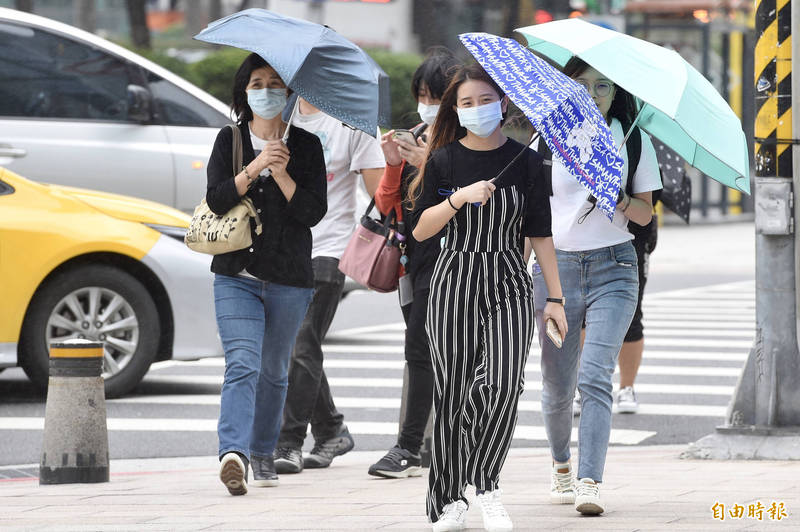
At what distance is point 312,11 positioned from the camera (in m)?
26.5

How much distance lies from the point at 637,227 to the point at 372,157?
1.48 m

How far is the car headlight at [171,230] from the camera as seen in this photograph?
30.2ft

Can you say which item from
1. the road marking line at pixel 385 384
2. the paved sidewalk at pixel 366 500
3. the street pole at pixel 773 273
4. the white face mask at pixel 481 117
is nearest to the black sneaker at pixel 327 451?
the paved sidewalk at pixel 366 500

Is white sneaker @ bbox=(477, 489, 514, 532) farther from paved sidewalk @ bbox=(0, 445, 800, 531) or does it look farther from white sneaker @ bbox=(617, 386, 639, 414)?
white sneaker @ bbox=(617, 386, 639, 414)

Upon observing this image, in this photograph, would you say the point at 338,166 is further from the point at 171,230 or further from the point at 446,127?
the point at 171,230

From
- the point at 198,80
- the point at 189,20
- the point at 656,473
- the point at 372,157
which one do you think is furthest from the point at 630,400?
the point at 189,20

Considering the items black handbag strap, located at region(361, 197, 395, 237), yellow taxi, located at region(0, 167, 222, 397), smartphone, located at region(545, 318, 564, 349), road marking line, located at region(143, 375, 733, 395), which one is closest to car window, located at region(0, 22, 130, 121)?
road marking line, located at region(143, 375, 733, 395)

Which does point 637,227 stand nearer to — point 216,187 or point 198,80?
point 216,187

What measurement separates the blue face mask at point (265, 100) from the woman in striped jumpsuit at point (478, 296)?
106 cm

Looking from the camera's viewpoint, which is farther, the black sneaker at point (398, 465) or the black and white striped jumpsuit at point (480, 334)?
the black sneaker at point (398, 465)

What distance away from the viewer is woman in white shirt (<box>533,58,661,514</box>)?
17.8 feet

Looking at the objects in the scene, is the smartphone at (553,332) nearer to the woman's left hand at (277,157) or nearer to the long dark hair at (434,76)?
the woman's left hand at (277,157)

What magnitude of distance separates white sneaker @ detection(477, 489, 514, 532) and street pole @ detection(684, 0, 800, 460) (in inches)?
97.5

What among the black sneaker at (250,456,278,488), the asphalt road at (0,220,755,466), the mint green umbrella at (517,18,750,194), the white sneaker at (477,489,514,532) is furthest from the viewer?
the asphalt road at (0,220,755,466)
